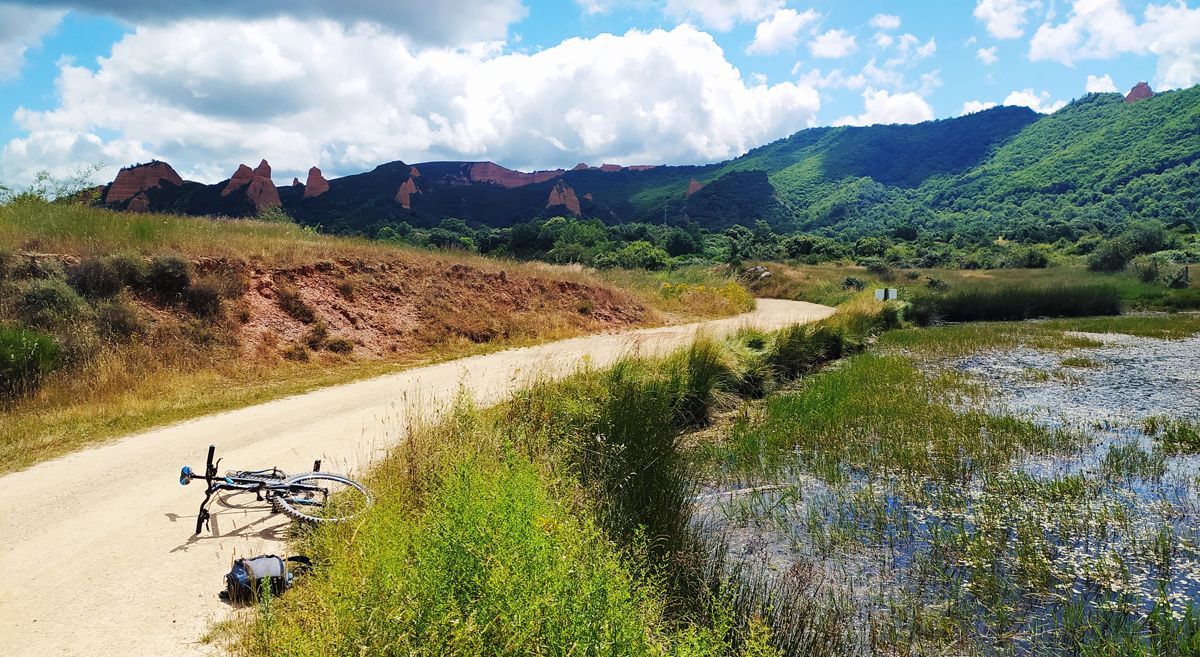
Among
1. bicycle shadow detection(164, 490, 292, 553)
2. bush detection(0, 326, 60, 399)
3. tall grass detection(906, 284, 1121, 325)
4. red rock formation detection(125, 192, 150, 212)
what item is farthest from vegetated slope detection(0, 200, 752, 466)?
red rock formation detection(125, 192, 150, 212)

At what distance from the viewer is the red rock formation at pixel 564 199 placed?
319 feet

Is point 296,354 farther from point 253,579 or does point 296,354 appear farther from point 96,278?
point 253,579

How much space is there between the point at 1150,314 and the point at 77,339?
42282 mm

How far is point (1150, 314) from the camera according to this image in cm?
3259

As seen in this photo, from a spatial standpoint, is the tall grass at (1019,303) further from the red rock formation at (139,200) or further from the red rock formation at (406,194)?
the red rock formation at (406,194)

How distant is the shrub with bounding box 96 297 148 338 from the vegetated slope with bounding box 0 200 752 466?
0.10ft

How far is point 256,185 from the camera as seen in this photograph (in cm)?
6906

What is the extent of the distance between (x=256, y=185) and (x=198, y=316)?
210ft

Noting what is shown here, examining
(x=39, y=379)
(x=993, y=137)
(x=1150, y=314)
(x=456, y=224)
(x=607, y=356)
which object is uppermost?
(x=993, y=137)

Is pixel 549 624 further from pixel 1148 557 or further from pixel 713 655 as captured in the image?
pixel 1148 557

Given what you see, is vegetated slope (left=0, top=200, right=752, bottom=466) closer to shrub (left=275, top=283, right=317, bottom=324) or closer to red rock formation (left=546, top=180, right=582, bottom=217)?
shrub (left=275, top=283, right=317, bottom=324)

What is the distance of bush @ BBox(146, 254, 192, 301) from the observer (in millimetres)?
13516

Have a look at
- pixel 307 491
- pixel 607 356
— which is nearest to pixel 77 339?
pixel 307 491

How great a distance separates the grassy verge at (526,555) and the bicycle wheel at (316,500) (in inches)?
9.1
